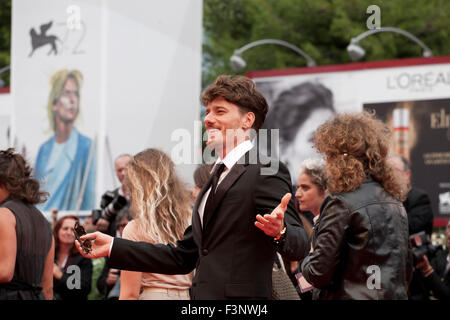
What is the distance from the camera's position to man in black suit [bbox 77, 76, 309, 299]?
367cm

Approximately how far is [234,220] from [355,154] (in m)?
0.76

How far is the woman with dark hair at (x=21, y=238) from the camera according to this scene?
514 cm

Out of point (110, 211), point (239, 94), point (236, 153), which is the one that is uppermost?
point (239, 94)

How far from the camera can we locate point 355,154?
4.08 meters

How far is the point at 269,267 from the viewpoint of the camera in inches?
148

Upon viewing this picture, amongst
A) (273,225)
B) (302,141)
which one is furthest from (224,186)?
(302,141)

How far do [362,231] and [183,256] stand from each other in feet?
2.85

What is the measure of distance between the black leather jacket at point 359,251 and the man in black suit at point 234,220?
21cm

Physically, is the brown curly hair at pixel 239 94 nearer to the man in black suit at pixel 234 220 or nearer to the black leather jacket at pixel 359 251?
the man in black suit at pixel 234 220

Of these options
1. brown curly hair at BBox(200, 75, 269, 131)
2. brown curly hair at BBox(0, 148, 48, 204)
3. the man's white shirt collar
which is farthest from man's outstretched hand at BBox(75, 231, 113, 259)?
brown curly hair at BBox(0, 148, 48, 204)

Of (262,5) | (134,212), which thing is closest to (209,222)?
(134,212)

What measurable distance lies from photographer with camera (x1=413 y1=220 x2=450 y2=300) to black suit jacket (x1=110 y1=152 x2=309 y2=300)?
353 cm

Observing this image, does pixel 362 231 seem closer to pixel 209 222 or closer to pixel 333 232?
pixel 333 232

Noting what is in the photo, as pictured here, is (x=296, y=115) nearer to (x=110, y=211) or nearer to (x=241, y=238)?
(x=110, y=211)
